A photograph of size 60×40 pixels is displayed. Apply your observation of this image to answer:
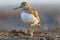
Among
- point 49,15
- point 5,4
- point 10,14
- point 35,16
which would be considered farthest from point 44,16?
point 35,16

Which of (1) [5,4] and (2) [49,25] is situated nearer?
(2) [49,25]

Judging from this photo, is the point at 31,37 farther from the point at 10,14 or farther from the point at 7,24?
the point at 10,14

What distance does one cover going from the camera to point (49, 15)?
54.3 feet

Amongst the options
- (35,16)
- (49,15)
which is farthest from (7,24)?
(35,16)

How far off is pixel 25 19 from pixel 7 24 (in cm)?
505

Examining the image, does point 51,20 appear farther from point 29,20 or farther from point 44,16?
point 29,20

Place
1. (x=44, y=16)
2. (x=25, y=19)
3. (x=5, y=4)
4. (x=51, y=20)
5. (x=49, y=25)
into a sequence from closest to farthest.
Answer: (x=25, y=19)
(x=49, y=25)
(x=51, y=20)
(x=44, y=16)
(x=5, y=4)

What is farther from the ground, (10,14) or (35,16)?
(10,14)

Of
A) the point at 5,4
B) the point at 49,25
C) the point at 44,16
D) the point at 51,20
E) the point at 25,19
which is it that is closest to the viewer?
the point at 25,19

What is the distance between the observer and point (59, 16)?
1589cm

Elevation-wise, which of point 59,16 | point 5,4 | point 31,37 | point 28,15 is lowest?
point 31,37

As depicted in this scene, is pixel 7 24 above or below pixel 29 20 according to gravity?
above

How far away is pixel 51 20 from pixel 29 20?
5664 mm

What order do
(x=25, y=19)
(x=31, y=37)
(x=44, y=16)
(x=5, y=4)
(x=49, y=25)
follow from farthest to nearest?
(x=5, y=4)
(x=44, y=16)
(x=49, y=25)
(x=25, y=19)
(x=31, y=37)
